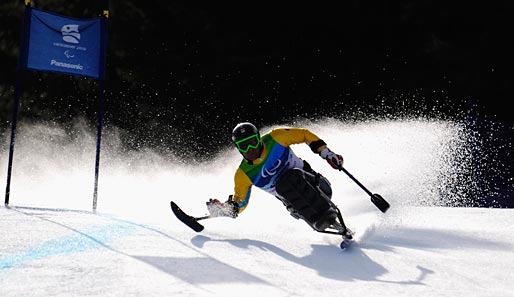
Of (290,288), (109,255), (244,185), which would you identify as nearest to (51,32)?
(244,185)

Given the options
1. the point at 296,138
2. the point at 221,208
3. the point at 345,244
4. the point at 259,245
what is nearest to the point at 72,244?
the point at 259,245

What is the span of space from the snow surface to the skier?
268mm

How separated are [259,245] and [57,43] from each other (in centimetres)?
388

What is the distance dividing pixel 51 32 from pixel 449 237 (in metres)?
5.20

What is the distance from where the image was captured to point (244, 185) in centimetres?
646

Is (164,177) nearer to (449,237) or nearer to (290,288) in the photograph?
(449,237)

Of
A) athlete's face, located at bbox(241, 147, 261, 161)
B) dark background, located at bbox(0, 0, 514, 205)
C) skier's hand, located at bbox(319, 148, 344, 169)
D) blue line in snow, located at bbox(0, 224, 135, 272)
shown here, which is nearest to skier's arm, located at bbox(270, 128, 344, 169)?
skier's hand, located at bbox(319, 148, 344, 169)

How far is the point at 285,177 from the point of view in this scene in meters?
5.98

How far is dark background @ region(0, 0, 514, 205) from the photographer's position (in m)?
16.9

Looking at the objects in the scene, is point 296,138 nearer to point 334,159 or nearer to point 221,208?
point 334,159

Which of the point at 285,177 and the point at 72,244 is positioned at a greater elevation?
the point at 285,177

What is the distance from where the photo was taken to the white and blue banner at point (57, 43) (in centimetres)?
765

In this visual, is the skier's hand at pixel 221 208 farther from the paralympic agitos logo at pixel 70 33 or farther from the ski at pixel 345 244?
the paralympic agitos logo at pixel 70 33


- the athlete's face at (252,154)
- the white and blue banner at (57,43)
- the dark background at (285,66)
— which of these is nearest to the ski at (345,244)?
the athlete's face at (252,154)
